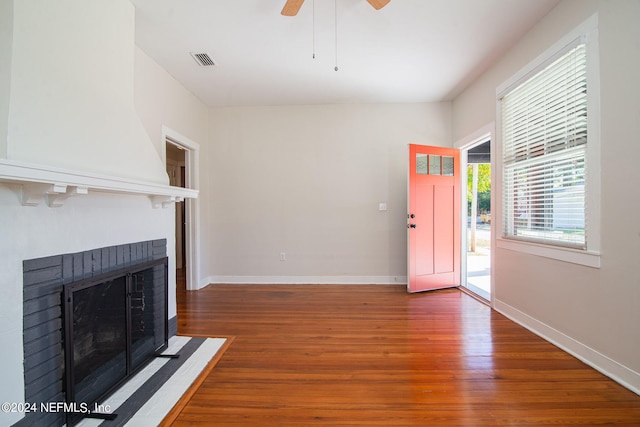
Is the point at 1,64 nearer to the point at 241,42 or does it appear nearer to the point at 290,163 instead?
the point at 241,42

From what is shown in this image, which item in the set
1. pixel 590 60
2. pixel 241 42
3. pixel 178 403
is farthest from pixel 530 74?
pixel 178 403

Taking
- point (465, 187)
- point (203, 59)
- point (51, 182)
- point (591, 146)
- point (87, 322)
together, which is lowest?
point (87, 322)

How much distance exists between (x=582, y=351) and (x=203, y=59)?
441 centimetres

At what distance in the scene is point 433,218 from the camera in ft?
13.2

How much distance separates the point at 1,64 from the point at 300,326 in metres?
2.71

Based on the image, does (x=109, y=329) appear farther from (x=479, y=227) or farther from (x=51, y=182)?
(x=479, y=227)

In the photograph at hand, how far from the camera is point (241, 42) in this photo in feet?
8.98

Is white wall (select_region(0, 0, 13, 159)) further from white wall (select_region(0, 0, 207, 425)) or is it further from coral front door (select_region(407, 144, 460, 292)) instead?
coral front door (select_region(407, 144, 460, 292))

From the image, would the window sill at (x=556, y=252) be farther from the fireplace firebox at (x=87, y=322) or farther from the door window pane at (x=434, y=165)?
the fireplace firebox at (x=87, y=322)

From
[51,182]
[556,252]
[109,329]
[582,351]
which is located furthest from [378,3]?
[582,351]

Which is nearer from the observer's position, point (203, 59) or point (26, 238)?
point (26, 238)

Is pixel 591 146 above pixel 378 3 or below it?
below

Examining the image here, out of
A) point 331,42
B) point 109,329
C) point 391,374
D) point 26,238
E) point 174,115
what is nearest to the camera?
point 26,238

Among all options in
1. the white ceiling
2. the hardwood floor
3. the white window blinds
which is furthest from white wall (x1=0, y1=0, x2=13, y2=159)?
the white window blinds
